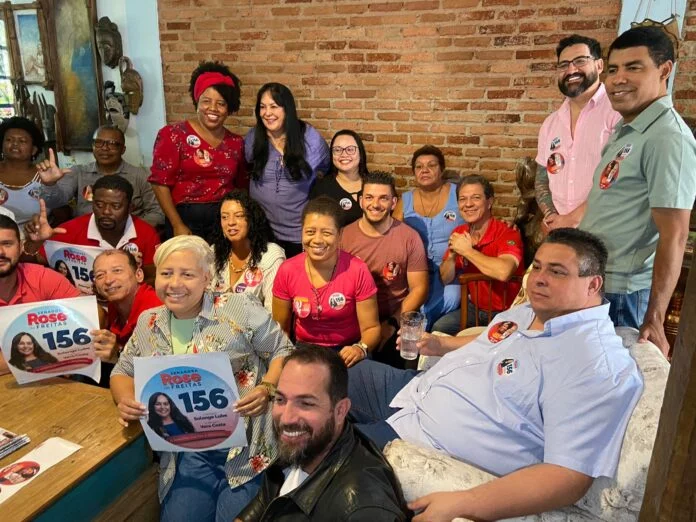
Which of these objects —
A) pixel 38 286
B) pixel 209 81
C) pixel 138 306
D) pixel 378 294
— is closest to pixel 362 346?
pixel 378 294

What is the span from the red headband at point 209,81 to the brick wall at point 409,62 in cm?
71

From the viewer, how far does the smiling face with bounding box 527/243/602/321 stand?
1661 mm

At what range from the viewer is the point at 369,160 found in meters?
3.89

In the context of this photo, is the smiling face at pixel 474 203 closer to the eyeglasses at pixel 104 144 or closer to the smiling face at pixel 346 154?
the smiling face at pixel 346 154

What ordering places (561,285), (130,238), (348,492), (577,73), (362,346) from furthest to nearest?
(130,238) < (577,73) < (362,346) < (561,285) < (348,492)

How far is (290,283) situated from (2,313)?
1154mm

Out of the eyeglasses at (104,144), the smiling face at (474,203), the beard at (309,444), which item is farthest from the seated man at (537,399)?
the eyeglasses at (104,144)

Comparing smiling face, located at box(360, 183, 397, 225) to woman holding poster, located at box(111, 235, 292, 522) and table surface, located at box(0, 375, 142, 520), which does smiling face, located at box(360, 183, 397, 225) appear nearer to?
woman holding poster, located at box(111, 235, 292, 522)

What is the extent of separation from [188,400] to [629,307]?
5.25 feet

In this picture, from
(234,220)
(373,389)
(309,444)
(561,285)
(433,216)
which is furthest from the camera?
(433,216)

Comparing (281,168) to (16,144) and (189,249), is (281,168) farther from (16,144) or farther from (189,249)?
(16,144)

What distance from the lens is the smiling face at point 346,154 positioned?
3.25m

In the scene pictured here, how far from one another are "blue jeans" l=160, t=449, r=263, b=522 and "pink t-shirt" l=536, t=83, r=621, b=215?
1.97 m

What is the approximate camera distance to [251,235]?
2852mm
